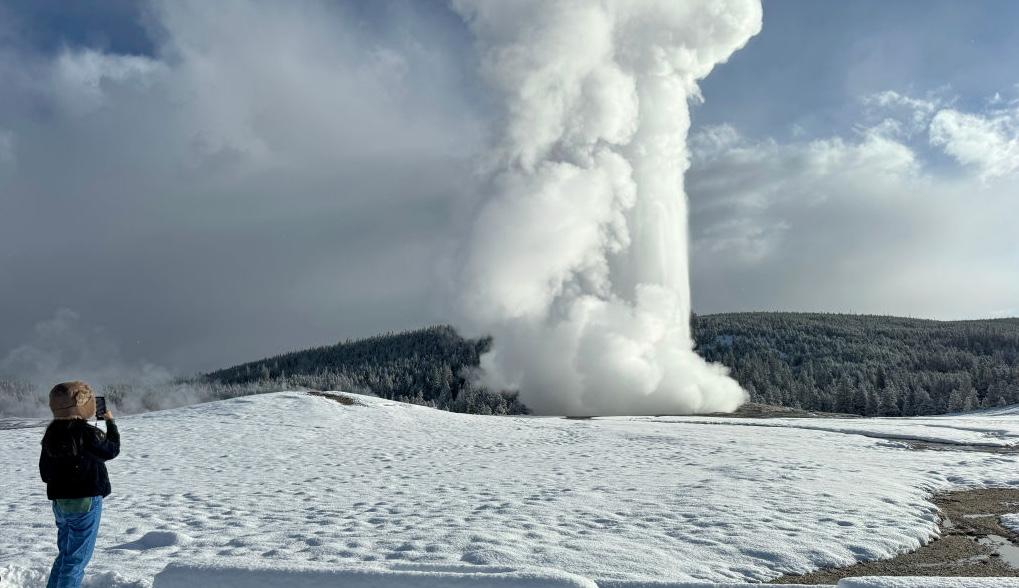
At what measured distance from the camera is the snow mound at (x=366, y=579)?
566 cm

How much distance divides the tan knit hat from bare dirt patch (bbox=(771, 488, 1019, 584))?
8.10m

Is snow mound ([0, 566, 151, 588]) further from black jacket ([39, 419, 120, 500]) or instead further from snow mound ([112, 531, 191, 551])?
black jacket ([39, 419, 120, 500])

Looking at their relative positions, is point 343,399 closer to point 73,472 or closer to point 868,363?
point 73,472

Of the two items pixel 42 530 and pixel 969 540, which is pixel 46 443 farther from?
pixel 969 540

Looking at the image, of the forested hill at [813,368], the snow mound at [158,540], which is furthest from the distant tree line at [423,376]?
the snow mound at [158,540]

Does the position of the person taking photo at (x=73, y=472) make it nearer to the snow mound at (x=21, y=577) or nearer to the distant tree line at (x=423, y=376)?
the snow mound at (x=21, y=577)

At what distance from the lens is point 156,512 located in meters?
11.6

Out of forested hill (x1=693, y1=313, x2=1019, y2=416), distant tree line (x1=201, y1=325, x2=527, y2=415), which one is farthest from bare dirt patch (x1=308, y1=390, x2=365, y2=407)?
forested hill (x1=693, y1=313, x2=1019, y2=416)

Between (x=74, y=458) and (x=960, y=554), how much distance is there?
38.1 feet

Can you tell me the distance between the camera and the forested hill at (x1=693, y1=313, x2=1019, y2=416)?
96375 mm

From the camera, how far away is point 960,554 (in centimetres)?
873

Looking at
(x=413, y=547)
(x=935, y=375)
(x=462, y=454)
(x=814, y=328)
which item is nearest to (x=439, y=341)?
(x=814, y=328)

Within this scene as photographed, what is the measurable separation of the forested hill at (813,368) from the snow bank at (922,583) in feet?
281

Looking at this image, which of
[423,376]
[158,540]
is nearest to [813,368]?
[423,376]
